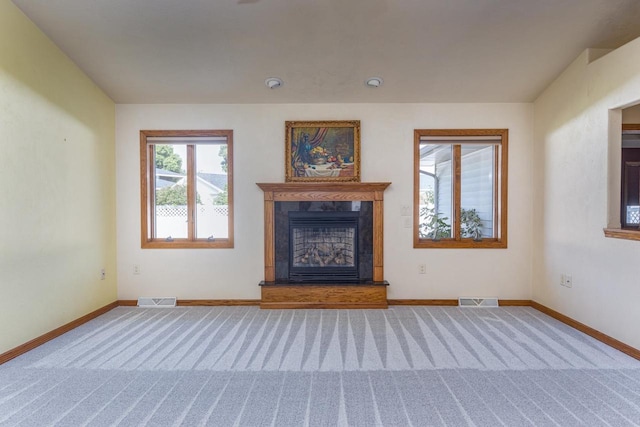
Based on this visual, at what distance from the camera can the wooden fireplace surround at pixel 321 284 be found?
352cm

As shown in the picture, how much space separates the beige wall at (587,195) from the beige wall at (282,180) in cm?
25

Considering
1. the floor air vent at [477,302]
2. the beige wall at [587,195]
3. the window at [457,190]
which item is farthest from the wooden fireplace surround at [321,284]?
the beige wall at [587,195]

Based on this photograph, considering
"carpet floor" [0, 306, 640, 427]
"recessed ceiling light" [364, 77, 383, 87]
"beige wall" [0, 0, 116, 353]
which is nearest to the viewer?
"carpet floor" [0, 306, 640, 427]

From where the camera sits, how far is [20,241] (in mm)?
2490

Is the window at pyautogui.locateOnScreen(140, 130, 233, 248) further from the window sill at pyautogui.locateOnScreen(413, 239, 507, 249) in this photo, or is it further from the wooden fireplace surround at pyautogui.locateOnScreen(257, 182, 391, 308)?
the window sill at pyautogui.locateOnScreen(413, 239, 507, 249)

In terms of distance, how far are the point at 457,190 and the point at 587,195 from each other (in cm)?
122

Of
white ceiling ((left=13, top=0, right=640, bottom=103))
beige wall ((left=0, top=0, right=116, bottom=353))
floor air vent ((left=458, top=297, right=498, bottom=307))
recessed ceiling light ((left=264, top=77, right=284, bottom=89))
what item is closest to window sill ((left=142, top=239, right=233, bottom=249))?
beige wall ((left=0, top=0, right=116, bottom=353))

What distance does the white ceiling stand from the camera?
96.7 inches

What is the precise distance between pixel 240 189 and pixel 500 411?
3.12 m

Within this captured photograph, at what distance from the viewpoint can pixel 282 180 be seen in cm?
370

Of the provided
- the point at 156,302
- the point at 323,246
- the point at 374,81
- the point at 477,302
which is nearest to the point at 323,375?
the point at 323,246

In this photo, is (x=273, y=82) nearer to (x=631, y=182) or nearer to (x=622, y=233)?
(x=622, y=233)

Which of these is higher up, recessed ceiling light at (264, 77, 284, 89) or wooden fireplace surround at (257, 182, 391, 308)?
recessed ceiling light at (264, 77, 284, 89)

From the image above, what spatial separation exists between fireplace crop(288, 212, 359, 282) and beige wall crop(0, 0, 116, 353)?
2.14m
